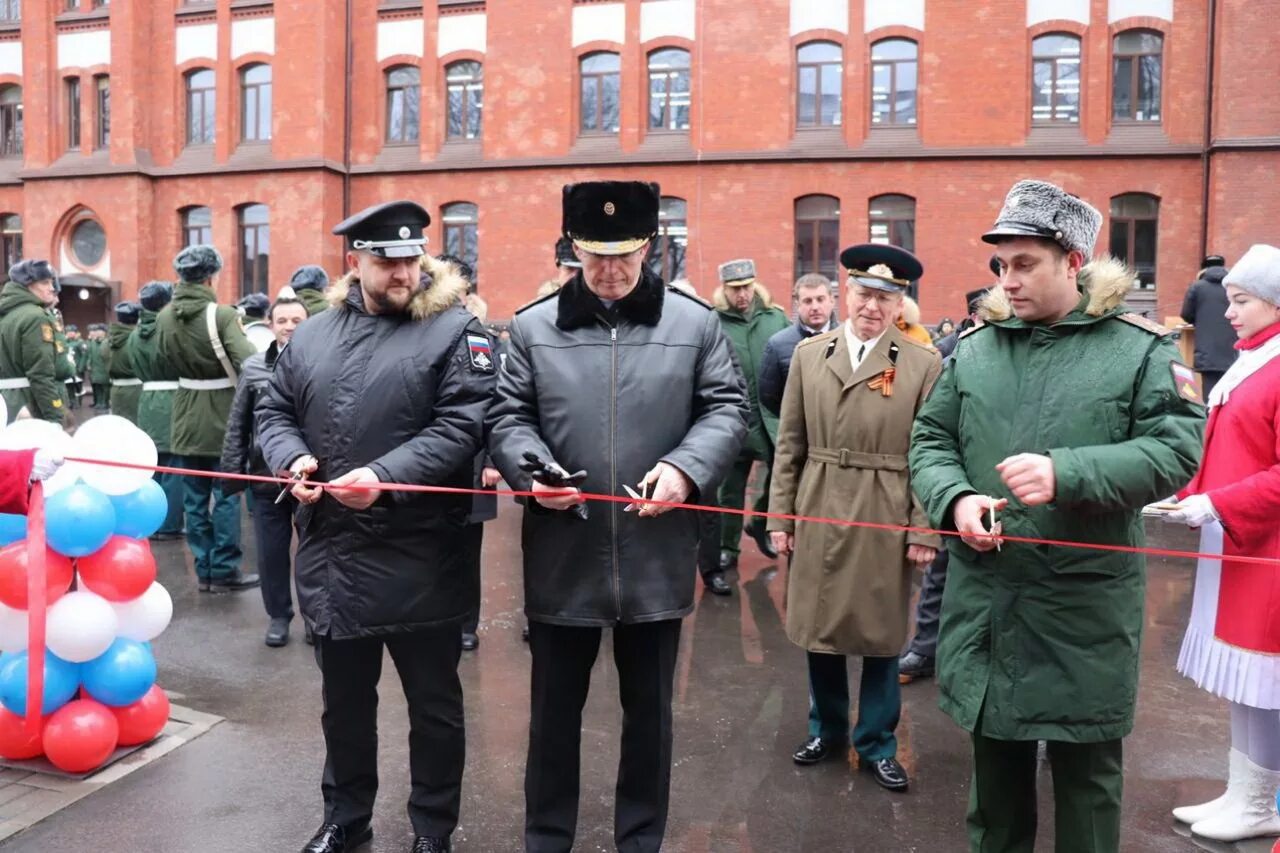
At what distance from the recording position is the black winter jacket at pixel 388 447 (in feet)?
11.9

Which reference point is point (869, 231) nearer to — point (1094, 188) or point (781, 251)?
point (781, 251)

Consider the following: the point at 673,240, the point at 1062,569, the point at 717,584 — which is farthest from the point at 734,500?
the point at 673,240

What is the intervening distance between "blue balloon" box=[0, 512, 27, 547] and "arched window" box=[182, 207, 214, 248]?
78.0 ft

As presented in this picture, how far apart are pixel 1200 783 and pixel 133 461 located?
5017 mm

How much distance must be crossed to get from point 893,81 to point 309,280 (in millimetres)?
17628

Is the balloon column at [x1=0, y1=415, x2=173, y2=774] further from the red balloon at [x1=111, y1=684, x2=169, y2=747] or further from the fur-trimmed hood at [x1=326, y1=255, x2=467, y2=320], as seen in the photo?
the fur-trimmed hood at [x1=326, y1=255, x2=467, y2=320]

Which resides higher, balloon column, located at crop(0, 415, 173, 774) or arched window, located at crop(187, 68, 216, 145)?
arched window, located at crop(187, 68, 216, 145)

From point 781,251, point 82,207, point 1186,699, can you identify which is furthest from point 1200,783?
point 82,207

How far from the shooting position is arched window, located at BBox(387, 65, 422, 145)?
82.9 feet

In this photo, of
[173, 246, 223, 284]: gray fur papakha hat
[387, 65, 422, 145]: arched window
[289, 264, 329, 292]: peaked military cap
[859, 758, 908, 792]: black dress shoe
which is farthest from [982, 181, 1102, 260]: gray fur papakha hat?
[387, 65, 422, 145]: arched window

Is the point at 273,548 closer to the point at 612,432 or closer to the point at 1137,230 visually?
the point at 612,432

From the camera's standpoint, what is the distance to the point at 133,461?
4.71 m

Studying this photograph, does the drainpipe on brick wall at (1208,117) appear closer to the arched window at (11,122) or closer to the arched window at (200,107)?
the arched window at (200,107)

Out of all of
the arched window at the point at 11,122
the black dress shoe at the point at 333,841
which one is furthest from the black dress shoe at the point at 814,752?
the arched window at the point at 11,122
